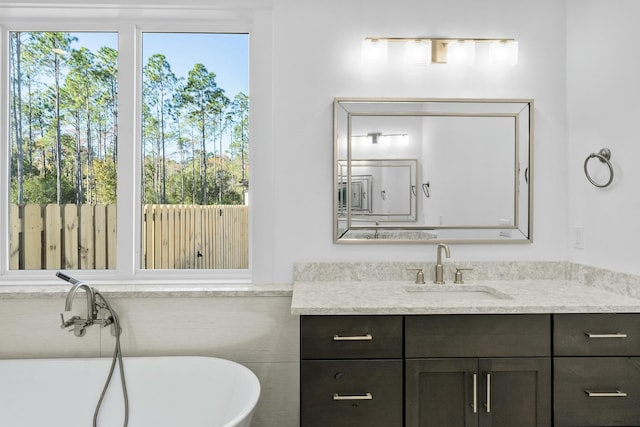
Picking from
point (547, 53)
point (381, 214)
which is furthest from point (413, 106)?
point (547, 53)

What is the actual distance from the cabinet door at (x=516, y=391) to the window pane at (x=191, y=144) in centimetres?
133

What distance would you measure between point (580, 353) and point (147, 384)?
6.08ft

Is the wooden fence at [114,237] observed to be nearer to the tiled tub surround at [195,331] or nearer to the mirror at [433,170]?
the tiled tub surround at [195,331]

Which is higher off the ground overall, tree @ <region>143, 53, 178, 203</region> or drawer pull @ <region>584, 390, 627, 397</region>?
tree @ <region>143, 53, 178, 203</region>

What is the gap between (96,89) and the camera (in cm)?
229

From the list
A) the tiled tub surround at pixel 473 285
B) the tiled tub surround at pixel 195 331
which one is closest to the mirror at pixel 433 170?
the tiled tub surround at pixel 473 285

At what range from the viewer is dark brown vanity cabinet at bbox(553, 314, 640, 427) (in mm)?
1643

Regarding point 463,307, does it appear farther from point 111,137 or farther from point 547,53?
point 111,137

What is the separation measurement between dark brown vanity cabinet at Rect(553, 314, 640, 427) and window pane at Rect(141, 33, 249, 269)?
156 centimetres

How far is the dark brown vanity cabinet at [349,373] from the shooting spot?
163 cm

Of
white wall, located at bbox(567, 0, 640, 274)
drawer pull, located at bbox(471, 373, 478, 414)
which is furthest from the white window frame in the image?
white wall, located at bbox(567, 0, 640, 274)

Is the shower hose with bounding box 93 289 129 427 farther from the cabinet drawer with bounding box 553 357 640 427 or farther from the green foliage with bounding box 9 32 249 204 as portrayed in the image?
the cabinet drawer with bounding box 553 357 640 427

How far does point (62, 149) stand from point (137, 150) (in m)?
0.43

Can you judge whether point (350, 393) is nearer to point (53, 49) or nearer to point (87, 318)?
point (87, 318)
